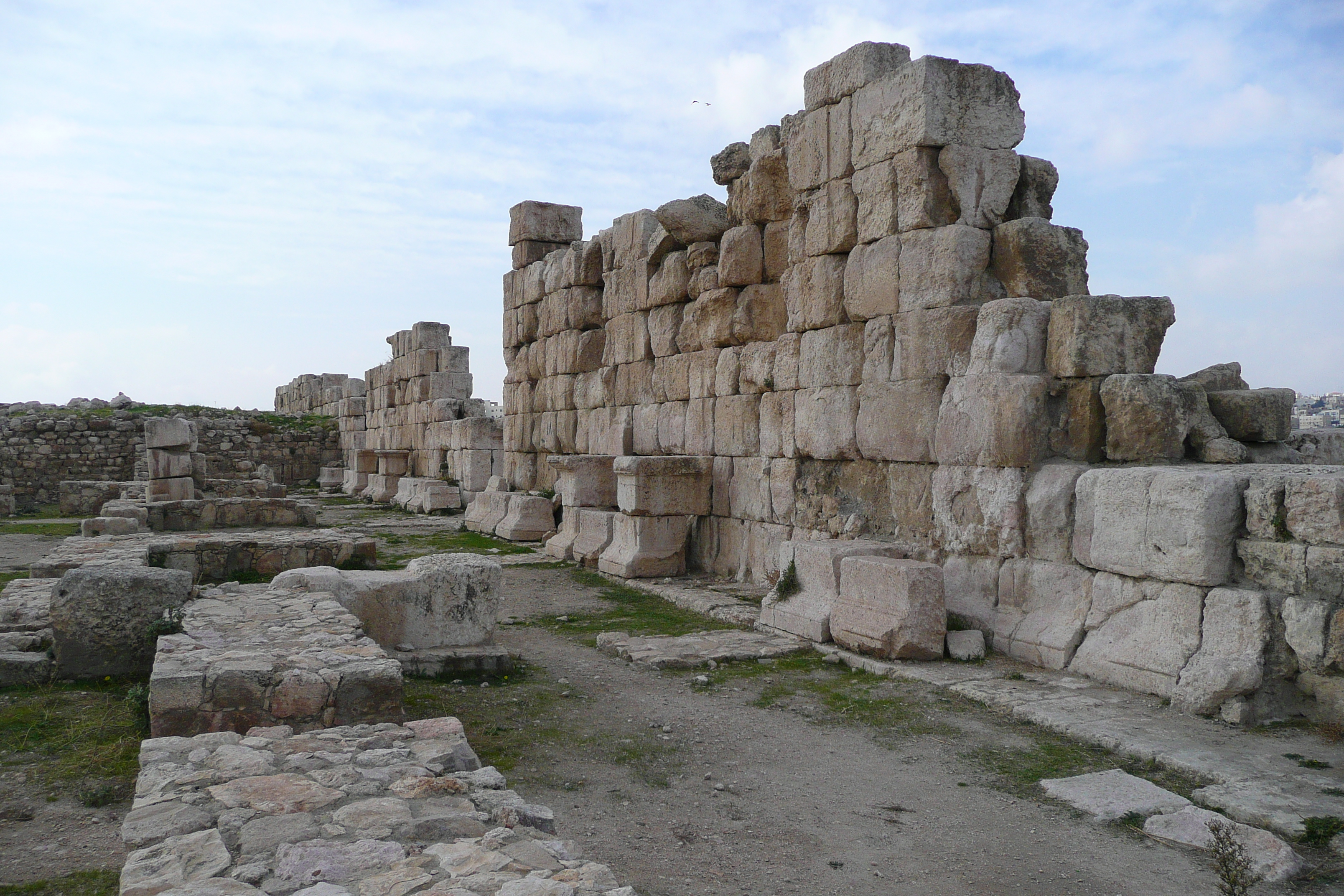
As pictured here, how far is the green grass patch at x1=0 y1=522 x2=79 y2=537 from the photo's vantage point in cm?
1435

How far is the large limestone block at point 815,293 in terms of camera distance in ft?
28.8

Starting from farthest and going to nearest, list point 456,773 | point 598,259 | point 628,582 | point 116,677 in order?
point 598,259 → point 628,582 → point 116,677 → point 456,773

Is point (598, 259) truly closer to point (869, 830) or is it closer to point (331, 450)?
point (869, 830)

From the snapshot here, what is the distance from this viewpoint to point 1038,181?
802 centimetres

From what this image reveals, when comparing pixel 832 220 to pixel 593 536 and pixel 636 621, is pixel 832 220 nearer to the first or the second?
pixel 636 621

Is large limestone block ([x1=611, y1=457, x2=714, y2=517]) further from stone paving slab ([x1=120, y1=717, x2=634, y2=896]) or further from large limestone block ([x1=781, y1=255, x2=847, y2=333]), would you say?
stone paving slab ([x1=120, y1=717, x2=634, y2=896])

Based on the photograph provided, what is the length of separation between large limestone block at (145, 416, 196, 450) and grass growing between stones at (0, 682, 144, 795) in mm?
10158

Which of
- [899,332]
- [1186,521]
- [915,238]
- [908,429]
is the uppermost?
[915,238]

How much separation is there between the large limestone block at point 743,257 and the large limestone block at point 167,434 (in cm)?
949

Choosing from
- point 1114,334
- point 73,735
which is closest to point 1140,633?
point 1114,334

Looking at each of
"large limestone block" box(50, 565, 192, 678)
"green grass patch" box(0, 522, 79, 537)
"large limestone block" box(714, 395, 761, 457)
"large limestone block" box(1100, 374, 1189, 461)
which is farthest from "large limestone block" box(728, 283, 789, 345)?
"green grass patch" box(0, 522, 79, 537)

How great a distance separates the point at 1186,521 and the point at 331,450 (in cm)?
2713

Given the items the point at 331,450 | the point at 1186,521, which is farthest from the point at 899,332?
the point at 331,450

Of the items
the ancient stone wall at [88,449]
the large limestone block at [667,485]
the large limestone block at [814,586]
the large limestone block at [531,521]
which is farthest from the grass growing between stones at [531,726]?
the ancient stone wall at [88,449]
